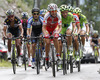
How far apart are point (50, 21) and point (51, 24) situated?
124 mm

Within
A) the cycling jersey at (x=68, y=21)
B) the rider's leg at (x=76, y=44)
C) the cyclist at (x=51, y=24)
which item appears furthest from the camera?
the rider's leg at (x=76, y=44)

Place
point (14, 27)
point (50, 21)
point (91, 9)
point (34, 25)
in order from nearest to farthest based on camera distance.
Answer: point (50, 21) → point (34, 25) → point (14, 27) → point (91, 9)

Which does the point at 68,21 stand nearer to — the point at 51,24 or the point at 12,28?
the point at 51,24

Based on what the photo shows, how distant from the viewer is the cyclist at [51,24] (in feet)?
33.5

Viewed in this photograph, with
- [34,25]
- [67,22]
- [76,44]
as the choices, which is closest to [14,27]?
[34,25]

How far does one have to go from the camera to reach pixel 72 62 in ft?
37.9

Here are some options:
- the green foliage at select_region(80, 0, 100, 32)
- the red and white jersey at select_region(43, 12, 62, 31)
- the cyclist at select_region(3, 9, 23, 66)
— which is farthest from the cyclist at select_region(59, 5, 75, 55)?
the green foliage at select_region(80, 0, 100, 32)

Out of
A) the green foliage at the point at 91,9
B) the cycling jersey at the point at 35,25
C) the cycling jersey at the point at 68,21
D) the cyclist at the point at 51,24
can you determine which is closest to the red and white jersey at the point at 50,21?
the cyclist at the point at 51,24

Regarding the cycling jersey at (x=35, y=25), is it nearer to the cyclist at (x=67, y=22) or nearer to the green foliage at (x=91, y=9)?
the cyclist at (x=67, y=22)

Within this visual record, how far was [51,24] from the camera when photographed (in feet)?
35.5

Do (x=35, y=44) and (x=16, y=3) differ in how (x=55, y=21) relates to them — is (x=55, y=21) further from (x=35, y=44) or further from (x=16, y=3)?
(x=16, y=3)

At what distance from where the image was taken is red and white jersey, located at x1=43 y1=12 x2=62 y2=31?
10.5m

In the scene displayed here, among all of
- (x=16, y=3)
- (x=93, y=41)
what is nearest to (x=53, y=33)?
(x=93, y=41)

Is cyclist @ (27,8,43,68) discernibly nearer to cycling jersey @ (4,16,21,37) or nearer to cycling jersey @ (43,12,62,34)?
cycling jersey @ (4,16,21,37)
